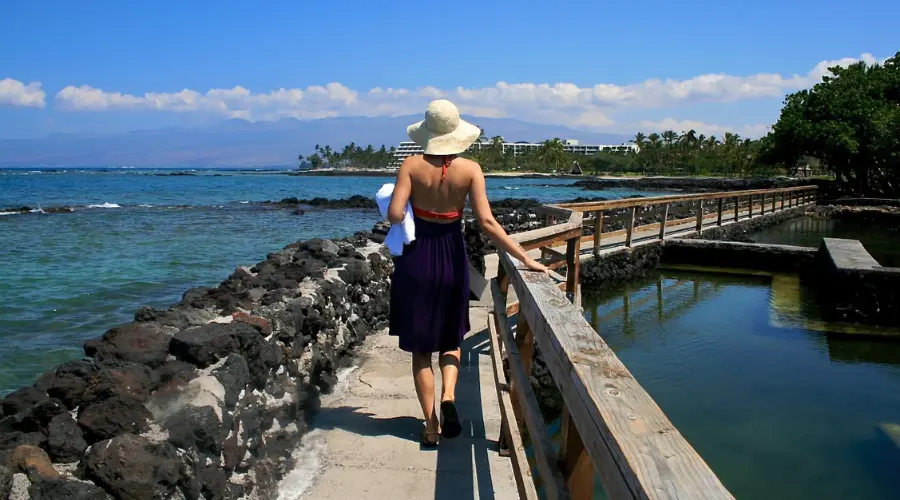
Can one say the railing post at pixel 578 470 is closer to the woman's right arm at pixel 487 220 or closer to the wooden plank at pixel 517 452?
the wooden plank at pixel 517 452

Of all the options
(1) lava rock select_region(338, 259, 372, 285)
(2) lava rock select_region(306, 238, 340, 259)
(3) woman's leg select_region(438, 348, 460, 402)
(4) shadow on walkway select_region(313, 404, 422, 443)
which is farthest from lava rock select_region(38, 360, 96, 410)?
(2) lava rock select_region(306, 238, 340, 259)

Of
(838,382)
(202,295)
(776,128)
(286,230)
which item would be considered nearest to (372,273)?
(202,295)

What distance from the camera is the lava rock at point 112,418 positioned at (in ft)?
8.91

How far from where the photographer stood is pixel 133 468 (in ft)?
8.07

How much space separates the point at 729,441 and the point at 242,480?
12.0 ft

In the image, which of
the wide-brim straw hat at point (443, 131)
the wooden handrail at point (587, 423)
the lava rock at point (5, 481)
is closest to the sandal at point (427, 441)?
the wooden handrail at point (587, 423)

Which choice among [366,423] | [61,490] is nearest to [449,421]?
[366,423]

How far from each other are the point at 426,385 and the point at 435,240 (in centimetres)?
74

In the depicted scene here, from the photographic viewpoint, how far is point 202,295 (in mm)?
5395

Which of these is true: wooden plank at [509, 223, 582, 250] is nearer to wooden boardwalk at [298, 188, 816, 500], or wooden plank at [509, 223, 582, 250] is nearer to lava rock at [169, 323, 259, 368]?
wooden boardwalk at [298, 188, 816, 500]

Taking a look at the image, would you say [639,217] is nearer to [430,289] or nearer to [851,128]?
[430,289]

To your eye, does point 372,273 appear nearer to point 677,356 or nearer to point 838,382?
point 677,356

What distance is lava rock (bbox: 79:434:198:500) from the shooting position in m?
2.42

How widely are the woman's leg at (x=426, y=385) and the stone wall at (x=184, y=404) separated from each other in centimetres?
71
